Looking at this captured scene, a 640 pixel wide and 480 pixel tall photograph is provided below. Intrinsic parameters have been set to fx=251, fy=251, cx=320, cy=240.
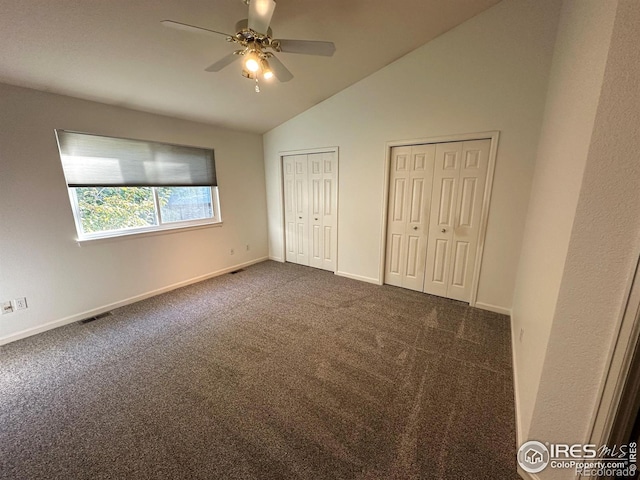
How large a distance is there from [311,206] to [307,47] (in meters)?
2.62

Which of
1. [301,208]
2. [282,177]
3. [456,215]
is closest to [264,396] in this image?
[456,215]

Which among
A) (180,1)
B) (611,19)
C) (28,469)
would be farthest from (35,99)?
(611,19)

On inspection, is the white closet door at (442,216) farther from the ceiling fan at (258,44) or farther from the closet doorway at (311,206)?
the ceiling fan at (258,44)

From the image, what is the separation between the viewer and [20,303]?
245 centimetres

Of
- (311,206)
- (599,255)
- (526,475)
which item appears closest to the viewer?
(599,255)

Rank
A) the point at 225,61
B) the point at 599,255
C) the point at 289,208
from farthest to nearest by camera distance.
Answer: the point at 289,208 < the point at 225,61 < the point at 599,255

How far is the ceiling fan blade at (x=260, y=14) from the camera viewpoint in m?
1.40

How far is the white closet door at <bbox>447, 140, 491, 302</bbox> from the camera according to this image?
277 cm

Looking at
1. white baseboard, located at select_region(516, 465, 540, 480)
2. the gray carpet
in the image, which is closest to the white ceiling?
the gray carpet

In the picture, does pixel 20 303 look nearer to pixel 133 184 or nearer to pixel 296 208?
pixel 133 184

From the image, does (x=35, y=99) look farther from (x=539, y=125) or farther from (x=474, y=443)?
(x=539, y=125)

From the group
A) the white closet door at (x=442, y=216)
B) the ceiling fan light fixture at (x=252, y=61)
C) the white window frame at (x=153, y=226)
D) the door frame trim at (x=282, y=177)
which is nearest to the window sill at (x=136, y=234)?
the white window frame at (x=153, y=226)

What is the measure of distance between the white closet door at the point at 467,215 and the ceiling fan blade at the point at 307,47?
1916 mm

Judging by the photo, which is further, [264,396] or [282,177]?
[282,177]
